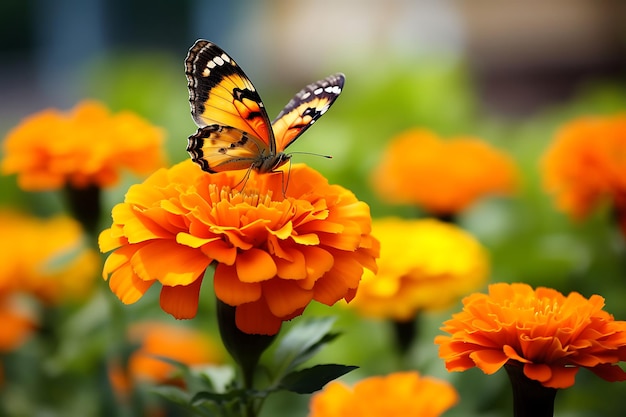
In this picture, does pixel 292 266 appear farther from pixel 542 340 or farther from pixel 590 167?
pixel 590 167

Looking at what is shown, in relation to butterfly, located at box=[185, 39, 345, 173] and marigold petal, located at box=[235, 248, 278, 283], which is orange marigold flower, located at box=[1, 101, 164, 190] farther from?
marigold petal, located at box=[235, 248, 278, 283]

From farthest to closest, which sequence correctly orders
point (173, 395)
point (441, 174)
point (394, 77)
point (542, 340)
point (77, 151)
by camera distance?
point (394, 77)
point (441, 174)
point (77, 151)
point (173, 395)
point (542, 340)

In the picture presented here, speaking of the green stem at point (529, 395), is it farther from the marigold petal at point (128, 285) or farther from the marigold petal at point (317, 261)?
the marigold petal at point (128, 285)

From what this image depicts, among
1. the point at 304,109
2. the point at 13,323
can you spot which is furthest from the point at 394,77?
the point at 304,109

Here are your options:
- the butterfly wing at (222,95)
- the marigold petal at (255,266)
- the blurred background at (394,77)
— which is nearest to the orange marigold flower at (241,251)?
the marigold petal at (255,266)

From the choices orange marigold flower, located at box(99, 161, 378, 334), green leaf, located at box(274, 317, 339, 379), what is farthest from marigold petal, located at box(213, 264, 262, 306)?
green leaf, located at box(274, 317, 339, 379)
